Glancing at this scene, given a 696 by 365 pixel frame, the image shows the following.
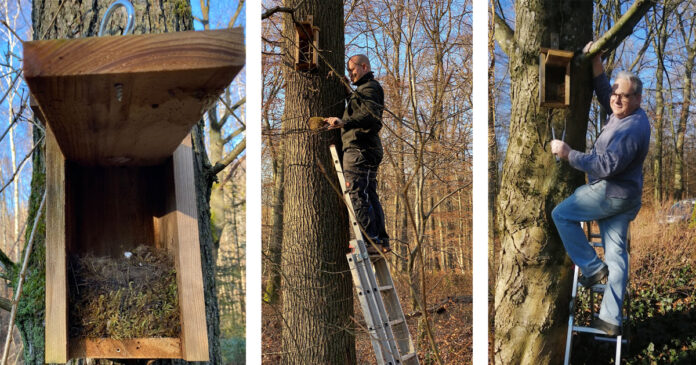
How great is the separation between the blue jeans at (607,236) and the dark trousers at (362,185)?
1100 millimetres

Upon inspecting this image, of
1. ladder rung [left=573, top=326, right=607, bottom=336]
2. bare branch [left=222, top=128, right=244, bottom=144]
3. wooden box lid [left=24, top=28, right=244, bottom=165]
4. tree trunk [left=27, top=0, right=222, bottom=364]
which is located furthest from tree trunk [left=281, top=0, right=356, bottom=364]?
bare branch [left=222, top=128, right=244, bottom=144]

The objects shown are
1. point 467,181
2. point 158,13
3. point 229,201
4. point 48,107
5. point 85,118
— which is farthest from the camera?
point 229,201

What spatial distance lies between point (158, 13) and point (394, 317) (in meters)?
1.94

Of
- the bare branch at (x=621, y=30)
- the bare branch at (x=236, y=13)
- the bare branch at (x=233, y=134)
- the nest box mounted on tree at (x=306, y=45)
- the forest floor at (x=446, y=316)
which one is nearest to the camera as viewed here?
the bare branch at (x=621, y=30)

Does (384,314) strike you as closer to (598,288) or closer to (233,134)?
(598,288)

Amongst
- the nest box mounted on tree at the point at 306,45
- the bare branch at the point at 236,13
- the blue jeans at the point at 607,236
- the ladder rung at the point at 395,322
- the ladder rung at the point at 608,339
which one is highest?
the bare branch at the point at 236,13

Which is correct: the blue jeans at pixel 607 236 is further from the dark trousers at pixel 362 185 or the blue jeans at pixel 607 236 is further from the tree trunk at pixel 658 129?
the dark trousers at pixel 362 185

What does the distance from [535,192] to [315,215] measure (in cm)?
127

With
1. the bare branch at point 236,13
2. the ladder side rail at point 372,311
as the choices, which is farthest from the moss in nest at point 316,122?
the bare branch at point 236,13

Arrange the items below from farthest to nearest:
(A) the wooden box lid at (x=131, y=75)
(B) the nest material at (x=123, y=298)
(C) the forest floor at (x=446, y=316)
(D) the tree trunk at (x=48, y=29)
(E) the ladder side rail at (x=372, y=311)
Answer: (C) the forest floor at (x=446, y=316)
(E) the ladder side rail at (x=372, y=311)
(D) the tree trunk at (x=48, y=29)
(B) the nest material at (x=123, y=298)
(A) the wooden box lid at (x=131, y=75)

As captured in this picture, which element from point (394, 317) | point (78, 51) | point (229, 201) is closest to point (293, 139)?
point (394, 317)

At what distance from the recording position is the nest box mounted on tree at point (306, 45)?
11.0ft

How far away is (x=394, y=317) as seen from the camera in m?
3.22

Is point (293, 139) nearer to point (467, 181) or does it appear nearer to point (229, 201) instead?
point (467, 181)
